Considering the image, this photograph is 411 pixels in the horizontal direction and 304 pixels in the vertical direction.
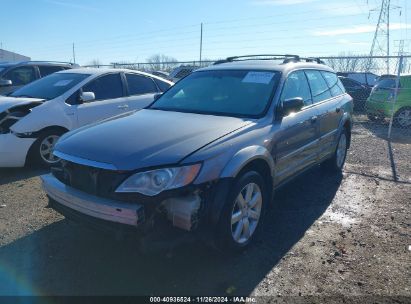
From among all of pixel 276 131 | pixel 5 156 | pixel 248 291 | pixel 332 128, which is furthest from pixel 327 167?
pixel 5 156

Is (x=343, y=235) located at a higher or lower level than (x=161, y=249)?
lower

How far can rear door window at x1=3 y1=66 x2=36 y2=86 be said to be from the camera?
8.74 meters

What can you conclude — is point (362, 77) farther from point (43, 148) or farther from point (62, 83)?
point (43, 148)

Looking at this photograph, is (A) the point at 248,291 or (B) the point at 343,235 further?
(B) the point at 343,235

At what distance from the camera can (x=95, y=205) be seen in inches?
115

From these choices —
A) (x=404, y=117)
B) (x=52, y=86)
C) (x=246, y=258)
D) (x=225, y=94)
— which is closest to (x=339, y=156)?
(x=225, y=94)

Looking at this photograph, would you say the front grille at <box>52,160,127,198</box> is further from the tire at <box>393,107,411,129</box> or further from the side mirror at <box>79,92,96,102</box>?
the tire at <box>393,107,411,129</box>

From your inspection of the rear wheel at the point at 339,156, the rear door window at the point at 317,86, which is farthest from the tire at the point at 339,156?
the rear door window at the point at 317,86

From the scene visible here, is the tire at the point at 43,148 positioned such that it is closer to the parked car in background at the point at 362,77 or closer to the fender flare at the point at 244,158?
the fender flare at the point at 244,158

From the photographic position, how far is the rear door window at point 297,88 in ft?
14.0

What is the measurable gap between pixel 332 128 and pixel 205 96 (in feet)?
7.25

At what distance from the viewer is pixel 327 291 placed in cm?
302

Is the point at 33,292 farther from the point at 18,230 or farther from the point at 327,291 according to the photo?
the point at 327,291

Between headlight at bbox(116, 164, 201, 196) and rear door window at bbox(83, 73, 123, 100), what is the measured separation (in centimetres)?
398
